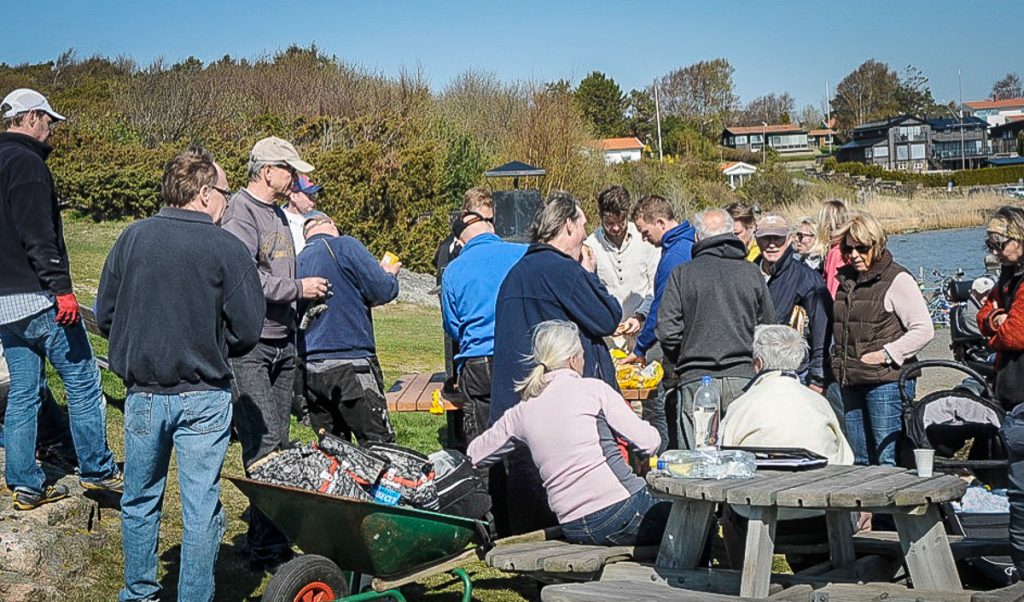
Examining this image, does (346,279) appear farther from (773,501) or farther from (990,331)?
(990,331)

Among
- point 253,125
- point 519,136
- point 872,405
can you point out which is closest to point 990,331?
point 872,405

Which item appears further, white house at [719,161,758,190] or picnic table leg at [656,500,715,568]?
white house at [719,161,758,190]

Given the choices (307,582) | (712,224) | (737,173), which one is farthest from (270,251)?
(737,173)

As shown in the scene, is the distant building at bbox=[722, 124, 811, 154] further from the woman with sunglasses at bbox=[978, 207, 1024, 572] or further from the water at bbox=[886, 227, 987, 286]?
the woman with sunglasses at bbox=[978, 207, 1024, 572]

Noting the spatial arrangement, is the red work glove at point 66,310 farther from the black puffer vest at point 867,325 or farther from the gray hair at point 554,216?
the black puffer vest at point 867,325

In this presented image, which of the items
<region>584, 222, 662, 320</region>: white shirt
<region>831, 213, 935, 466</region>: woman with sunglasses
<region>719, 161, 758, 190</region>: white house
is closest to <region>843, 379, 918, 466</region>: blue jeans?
<region>831, 213, 935, 466</region>: woman with sunglasses

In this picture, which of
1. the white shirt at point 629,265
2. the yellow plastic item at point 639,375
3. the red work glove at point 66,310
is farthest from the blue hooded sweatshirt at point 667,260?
the red work glove at point 66,310

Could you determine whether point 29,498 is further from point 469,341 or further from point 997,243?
point 997,243

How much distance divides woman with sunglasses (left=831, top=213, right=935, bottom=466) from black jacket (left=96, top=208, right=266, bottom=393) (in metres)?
3.38

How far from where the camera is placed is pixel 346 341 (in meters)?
6.12

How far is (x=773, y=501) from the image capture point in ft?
13.0

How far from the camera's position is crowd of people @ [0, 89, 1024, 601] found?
4.60m

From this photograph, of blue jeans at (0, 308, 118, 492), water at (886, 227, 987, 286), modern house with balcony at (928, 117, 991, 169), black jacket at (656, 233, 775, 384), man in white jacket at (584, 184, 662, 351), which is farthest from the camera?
modern house with balcony at (928, 117, 991, 169)

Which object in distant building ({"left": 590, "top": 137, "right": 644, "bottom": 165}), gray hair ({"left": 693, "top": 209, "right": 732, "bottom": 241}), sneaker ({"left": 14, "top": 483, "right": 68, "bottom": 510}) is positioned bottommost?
sneaker ({"left": 14, "top": 483, "right": 68, "bottom": 510})
